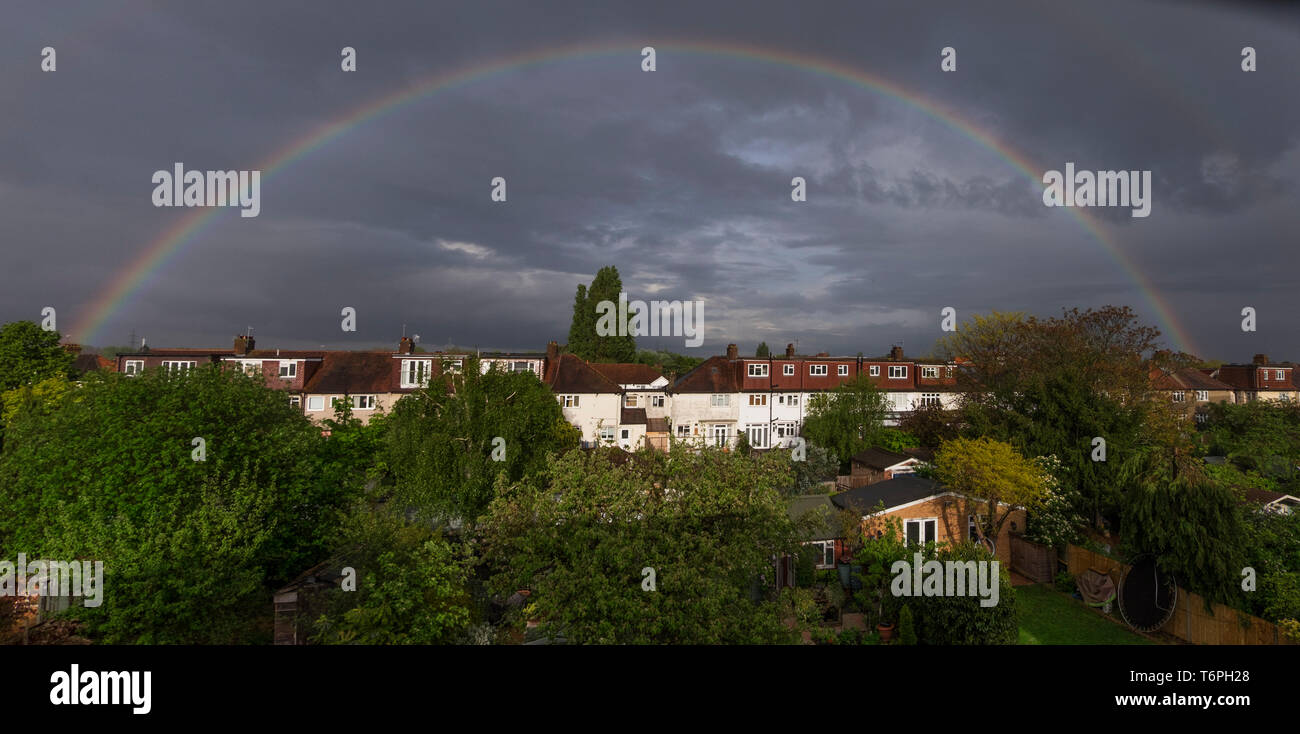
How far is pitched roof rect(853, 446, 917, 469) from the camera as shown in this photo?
105 feet

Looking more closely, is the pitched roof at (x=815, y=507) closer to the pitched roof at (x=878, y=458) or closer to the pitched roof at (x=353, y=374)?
the pitched roof at (x=878, y=458)

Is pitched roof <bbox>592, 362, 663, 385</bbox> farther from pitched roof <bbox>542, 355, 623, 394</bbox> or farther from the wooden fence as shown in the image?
the wooden fence

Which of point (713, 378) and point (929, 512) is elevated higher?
point (713, 378)

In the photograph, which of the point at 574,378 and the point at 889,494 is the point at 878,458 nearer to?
the point at 889,494

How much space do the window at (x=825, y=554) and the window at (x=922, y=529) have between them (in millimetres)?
3087

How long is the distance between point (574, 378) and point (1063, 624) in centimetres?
3102

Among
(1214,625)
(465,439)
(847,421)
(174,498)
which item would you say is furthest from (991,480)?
(174,498)

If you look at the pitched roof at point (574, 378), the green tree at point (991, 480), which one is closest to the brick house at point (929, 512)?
the green tree at point (991, 480)

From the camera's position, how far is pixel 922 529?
22375 mm

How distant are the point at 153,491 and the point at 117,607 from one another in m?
5.22
